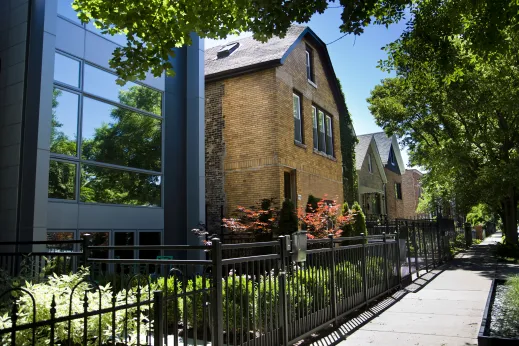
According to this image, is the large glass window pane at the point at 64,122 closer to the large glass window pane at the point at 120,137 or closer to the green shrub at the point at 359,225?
the large glass window pane at the point at 120,137

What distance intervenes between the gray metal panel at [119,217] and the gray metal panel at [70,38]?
11.4ft

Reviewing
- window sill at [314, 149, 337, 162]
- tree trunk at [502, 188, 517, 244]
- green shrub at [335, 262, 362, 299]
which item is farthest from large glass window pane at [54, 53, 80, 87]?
tree trunk at [502, 188, 517, 244]

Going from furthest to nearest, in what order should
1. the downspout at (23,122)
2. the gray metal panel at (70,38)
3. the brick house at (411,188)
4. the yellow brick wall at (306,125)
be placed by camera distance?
the brick house at (411,188) → the yellow brick wall at (306,125) → the gray metal panel at (70,38) → the downspout at (23,122)

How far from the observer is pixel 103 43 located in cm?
1030

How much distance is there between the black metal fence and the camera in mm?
3488

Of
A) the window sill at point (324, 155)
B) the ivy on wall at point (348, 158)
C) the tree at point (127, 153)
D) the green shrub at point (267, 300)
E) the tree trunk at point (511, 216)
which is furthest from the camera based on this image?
the ivy on wall at point (348, 158)

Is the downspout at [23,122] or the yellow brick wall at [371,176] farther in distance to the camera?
the yellow brick wall at [371,176]

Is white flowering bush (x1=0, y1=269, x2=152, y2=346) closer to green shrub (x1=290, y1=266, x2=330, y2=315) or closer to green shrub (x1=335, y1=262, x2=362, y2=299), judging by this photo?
green shrub (x1=290, y1=266, x2=330, y2=315)

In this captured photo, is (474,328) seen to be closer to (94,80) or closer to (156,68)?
(156,68)

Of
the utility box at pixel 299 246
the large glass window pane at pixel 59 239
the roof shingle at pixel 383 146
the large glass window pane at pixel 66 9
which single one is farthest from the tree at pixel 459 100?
the roof shingle at pixel 383 146

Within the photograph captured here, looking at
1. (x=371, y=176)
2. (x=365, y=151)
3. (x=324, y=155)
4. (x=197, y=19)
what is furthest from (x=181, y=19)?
(x=371, y=176)

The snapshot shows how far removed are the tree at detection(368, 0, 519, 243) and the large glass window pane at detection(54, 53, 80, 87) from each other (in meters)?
6.95

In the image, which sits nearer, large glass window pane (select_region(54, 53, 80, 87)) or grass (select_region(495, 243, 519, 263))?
large glass window pane (select_region(54, 53, 80, 87))

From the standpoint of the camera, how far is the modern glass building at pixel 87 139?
8281 mm
